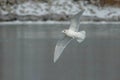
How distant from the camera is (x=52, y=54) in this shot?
48.6ft

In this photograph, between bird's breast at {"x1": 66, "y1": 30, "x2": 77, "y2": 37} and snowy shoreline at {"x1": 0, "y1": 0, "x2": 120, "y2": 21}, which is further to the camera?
snowy shoreline at {"x1": 0, "y1": 0, "x2": 120, "y2": 21}

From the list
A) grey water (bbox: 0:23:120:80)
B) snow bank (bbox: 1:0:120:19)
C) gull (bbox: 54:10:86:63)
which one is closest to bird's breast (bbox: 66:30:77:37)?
gull (bbox: 54:10:86:63)

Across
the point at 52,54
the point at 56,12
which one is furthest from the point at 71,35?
the point at 56,12

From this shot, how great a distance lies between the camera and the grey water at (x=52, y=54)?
11812mm

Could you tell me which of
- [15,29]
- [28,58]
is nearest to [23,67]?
[28,58]

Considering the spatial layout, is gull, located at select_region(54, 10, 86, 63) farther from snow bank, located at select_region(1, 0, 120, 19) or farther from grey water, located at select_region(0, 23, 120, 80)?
snow bank, located at select_region(1, 0, 120, 19)

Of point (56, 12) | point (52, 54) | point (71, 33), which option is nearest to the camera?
point (71, 33)

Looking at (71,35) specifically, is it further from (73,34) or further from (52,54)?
(52,54)

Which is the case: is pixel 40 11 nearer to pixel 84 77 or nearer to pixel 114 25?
pixel 114 25

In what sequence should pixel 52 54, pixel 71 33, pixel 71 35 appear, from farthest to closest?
1. pixel 52 54
2. pixel 71 33
3. pixel 71 35

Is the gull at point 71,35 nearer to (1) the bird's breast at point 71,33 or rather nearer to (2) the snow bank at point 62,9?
(1) the bird's breast at point 71,33

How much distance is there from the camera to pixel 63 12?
78.1ft

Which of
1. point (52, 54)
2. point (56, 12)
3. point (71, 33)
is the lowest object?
point (56, 12)

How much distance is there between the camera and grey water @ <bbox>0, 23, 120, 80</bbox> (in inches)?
465
